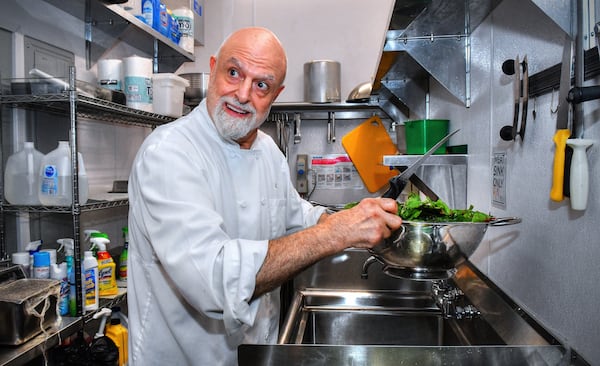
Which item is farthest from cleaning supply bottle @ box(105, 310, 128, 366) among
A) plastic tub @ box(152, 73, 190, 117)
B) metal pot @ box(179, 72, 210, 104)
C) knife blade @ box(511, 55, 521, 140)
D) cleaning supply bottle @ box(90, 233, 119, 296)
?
knife blade @ box(511, 55, 521, 140)

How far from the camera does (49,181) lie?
65.8 inches

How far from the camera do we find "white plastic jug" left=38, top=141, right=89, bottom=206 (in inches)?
65.9

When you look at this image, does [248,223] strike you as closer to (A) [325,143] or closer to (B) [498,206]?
(B) [498,206]

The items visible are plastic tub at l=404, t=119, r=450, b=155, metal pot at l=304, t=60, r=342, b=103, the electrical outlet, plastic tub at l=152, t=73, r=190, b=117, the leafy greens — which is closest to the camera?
the leafy greens

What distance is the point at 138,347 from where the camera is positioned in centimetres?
130

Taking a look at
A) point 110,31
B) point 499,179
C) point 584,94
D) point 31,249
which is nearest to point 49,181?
point 31,249

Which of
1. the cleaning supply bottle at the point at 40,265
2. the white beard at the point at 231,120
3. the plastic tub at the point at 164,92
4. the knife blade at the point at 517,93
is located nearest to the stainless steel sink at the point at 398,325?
the knife blade at the point at 517,93

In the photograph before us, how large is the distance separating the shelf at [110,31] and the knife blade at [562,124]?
1.77m

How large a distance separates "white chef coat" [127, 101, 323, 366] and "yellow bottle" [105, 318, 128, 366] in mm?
680

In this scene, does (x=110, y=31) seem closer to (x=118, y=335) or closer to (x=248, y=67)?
(x=248, y=67)

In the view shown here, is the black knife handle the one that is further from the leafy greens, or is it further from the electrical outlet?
the electrical outlet

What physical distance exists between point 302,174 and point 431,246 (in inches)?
92.4

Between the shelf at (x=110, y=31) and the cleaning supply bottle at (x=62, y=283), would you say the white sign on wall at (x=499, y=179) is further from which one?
the shelf at (x=110, y=31)

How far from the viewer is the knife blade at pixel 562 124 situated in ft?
3.00
